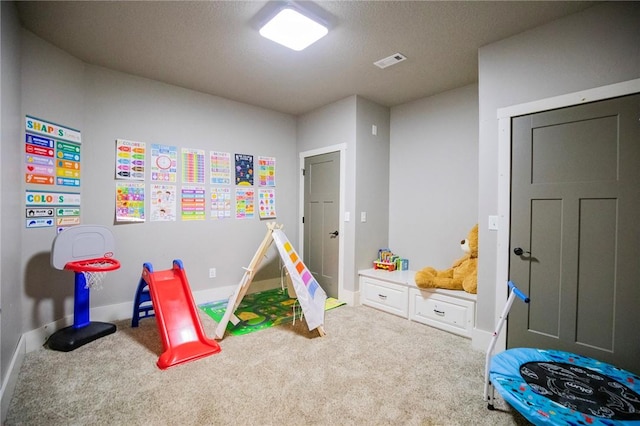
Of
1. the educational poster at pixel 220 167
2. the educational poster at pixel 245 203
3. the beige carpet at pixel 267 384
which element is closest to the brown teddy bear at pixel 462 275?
the beige carpet at pixel 267 384

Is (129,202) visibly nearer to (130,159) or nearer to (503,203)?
(130,159)

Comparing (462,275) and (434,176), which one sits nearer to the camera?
(462,275)

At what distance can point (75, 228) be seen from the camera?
8.24 feet

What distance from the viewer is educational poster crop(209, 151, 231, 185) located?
147 inches

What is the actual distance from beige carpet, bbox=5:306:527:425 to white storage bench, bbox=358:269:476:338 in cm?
18

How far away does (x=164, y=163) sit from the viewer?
11.1 feet

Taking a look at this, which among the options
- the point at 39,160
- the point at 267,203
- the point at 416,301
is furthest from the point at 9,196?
the point at 416,301

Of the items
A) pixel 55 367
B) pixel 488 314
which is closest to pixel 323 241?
pixel 488 314

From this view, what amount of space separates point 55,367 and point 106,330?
1.71ft

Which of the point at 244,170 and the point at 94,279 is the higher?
the point at 244,170

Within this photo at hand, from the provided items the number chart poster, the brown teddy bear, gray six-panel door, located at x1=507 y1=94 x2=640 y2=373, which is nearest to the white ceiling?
the number chart poster

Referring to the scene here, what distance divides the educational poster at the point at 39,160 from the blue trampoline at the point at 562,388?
3649 mm

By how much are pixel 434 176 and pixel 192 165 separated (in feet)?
9.70

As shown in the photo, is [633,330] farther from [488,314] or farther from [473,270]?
[473,270]
